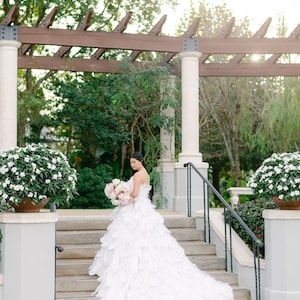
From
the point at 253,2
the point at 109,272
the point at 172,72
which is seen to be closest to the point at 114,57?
the point at 172,72

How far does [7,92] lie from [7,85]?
0.12 meters

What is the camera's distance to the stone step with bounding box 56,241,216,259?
325 inches

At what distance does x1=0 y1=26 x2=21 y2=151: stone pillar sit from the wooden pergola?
10 cm

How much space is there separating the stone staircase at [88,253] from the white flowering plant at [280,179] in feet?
4.59

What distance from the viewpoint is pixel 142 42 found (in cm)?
1092

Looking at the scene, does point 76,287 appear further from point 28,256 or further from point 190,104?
point 190,104

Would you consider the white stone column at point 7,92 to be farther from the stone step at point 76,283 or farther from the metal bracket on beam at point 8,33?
the stone step at point 76,283

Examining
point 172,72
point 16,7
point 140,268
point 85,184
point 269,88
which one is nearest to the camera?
point 140,268

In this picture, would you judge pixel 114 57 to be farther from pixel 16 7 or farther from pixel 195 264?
pixel 195 264

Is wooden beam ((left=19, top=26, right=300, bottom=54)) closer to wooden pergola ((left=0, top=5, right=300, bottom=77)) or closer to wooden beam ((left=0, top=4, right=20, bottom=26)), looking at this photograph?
wooden pergola ((left=0, top=5, right=300, bottom=77))

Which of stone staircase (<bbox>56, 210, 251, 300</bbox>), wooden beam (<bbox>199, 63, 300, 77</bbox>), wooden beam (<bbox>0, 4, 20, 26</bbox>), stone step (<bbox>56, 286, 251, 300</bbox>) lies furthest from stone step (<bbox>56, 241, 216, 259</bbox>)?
wooden beam (<bbox>199, 63, 300, 77</bbox>)

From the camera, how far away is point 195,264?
8391 millimetres

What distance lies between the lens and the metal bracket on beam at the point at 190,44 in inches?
436

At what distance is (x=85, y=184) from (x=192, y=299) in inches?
333
